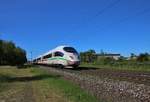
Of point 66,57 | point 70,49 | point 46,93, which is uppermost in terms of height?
point 70,49

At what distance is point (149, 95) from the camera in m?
13.1

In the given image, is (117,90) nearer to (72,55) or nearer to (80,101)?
(80,101)

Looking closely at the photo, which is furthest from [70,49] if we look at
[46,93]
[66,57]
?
[46,93]

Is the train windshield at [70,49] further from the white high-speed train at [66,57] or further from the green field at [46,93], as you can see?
the green field at [46,93]

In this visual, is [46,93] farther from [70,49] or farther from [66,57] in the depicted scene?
[70,49]

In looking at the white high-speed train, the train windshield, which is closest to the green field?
the white high-speed train

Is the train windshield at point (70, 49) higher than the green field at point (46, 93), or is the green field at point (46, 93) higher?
the train windshield at point (70, 49)

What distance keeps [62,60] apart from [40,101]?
3105 centimetres

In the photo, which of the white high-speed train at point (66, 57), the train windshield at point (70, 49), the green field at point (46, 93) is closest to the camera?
the green field at point (46, 93)

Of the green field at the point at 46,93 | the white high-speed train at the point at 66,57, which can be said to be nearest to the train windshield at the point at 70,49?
the white high-speed train at the point at 66,57

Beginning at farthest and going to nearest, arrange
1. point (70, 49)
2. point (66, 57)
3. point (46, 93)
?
point (70, 49)
point (66, 57)
point (46, 93)

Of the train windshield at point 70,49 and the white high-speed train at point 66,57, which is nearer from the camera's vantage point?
the white high-speed train at point 66,57

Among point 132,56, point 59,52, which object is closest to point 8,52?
point 132,56

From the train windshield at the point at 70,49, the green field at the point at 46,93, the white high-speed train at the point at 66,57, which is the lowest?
the green field at the point at 46,93
